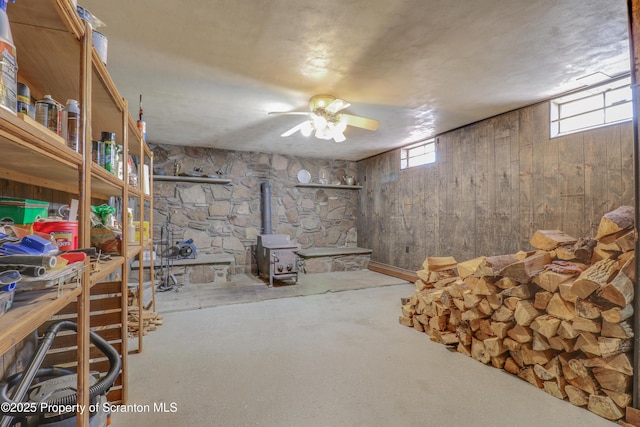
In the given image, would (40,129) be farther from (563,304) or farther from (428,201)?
(428,201)

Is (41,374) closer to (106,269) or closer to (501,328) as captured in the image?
(106,269)

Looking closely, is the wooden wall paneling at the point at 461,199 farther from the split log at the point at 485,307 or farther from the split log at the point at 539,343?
the split log at the point at 539,343

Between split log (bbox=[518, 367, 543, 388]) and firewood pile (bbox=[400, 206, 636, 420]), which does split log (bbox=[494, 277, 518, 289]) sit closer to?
firewood pile (bbox=[400, 206, 636, 420])

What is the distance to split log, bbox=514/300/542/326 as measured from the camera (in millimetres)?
1890

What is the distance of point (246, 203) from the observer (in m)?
5.34

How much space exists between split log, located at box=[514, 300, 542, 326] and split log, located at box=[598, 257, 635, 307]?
15.8 inches

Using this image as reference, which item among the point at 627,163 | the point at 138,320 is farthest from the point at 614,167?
the point at 138,320

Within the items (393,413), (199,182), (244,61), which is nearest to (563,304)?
(393,413)

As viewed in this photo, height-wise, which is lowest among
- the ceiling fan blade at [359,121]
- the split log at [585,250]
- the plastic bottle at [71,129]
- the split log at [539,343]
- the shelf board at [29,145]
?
the split log at [539,343]

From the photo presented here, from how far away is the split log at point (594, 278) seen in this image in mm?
1610

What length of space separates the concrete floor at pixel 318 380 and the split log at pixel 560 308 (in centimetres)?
51

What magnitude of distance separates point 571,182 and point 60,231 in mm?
3812

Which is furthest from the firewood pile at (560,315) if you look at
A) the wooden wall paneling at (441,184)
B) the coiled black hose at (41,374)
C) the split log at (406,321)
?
the coiled black hose at (41,374)

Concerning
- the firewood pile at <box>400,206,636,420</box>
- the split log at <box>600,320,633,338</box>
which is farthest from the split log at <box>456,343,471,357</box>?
the split log at <box>600,320,633,338</box>
